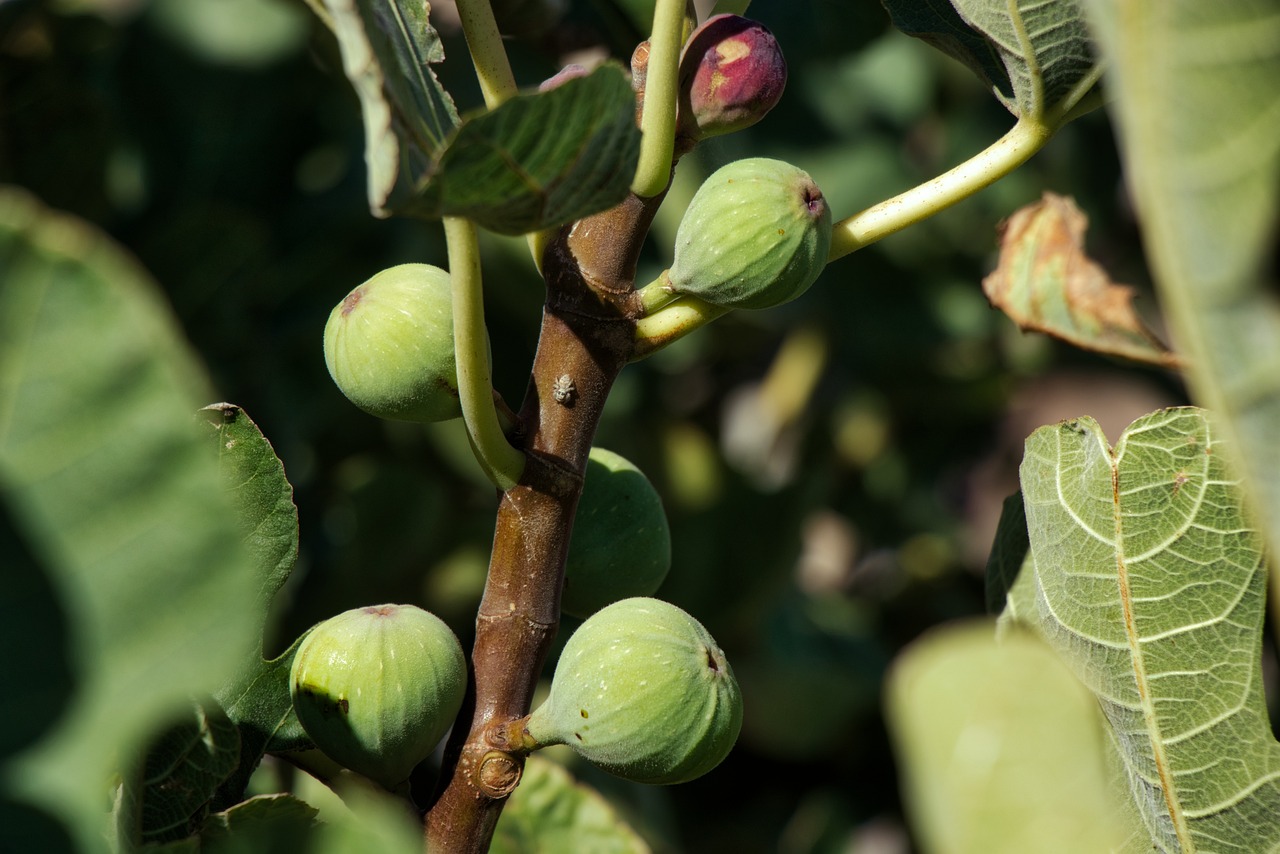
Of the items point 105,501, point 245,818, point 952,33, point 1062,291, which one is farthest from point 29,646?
point 1062,291

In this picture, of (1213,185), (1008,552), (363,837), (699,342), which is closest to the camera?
(1213,185)

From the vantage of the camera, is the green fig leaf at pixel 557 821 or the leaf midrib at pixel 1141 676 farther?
the green fig leaf at pixel 557 821

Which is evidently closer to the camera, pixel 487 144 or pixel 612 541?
pixel 487 144

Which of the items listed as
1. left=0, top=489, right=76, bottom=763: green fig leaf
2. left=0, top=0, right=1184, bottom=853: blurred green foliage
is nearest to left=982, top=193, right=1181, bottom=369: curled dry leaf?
left=0, top=0, right=1184, bottom=853: blurred green foliage

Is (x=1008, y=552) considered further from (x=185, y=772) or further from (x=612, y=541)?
(x=185, y=772)

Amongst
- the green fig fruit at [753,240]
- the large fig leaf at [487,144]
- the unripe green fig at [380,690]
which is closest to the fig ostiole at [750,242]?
the green fig fruit at [753,240]

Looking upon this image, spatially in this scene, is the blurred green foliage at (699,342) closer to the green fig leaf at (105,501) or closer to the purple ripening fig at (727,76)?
the purple ripening fig at (727,76)
